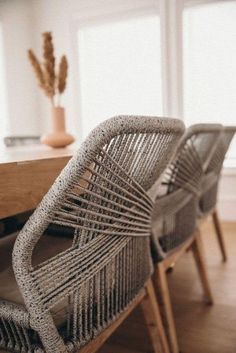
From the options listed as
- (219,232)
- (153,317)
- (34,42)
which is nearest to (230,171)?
(219,232)

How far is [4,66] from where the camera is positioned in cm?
366

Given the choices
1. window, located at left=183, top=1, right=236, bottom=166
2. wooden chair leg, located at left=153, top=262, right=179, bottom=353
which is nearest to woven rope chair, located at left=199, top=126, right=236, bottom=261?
wooden chair leg, located at left=153, top=262, right=179, bottom=353

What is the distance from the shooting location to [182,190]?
113 centimetres

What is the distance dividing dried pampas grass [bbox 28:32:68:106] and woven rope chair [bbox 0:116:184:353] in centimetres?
95

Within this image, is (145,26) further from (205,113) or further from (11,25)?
(11,25)

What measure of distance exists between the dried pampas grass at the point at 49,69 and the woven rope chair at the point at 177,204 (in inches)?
27.2

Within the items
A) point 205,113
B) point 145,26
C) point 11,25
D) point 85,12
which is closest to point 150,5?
point 145,26

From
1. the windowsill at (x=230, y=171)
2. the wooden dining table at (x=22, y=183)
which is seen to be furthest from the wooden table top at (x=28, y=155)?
the windowsill at (x=230, y=171)

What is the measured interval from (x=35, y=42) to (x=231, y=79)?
2194mm

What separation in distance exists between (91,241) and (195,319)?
1.02m

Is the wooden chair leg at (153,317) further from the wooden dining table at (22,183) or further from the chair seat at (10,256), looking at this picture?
the wooden dining table at (22,183)

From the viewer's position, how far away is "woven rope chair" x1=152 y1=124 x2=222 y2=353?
40.8 inches

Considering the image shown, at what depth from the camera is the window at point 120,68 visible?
11.4 ft

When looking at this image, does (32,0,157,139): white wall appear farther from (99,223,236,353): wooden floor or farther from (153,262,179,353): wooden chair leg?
(153,262,179,353): wooden chair leg
